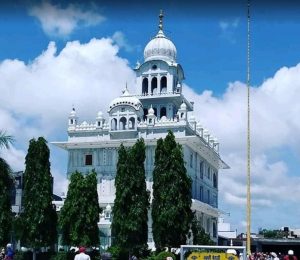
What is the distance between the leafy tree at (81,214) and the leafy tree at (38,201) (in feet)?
4.02

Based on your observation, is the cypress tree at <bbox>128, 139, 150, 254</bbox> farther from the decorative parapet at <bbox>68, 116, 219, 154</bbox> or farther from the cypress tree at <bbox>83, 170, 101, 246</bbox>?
the decorative parapet at <bbox>68, 116, 219, 154</bbox>

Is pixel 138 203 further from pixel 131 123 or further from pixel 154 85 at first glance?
pixel 154 85

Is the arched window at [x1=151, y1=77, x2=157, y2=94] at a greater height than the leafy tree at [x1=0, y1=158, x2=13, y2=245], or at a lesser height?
greater

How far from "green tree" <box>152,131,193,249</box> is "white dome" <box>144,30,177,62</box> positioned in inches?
1179

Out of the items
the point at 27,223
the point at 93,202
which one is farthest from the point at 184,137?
the point at 27,223

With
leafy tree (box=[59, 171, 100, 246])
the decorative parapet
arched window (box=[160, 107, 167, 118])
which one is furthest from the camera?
arched window (box=[160, 107, 167, 118])

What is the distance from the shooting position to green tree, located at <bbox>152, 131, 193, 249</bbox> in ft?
128

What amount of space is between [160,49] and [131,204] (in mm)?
32239

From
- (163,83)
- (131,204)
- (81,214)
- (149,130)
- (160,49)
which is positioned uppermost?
(160,49)

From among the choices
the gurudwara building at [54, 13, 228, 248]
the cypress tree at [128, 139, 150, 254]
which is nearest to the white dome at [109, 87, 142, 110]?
the gurudwara building at [54, 13, 228, 248]

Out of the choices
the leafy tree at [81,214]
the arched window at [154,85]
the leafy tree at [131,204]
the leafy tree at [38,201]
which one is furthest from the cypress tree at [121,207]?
the arched window at [154,85]

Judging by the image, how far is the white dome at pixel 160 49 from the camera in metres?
69.6

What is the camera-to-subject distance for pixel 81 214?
135 feet

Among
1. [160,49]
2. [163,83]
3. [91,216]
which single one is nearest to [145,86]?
[163,83]
